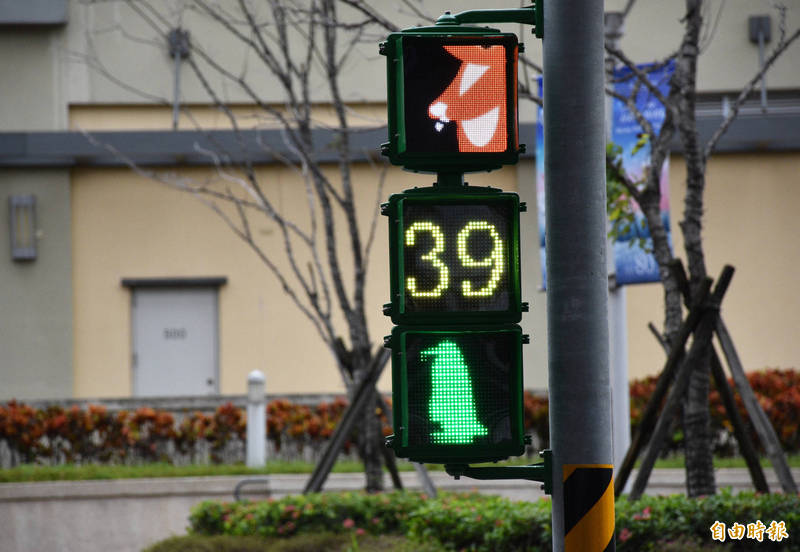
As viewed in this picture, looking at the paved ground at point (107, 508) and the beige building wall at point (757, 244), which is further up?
the beige building wall at point (757, 244)

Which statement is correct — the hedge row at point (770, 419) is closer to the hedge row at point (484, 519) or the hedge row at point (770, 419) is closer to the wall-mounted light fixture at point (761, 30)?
the hedge row at point (484, 519)

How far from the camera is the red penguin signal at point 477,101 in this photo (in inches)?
168

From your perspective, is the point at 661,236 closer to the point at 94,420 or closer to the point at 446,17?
the point at 446,17

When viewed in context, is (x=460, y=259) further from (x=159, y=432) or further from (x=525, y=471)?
(x=159, y=432)

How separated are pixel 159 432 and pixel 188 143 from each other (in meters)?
6.41

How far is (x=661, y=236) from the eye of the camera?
34.3ft

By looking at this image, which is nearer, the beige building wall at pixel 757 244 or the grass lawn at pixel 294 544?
the grass lawn at pixel 294 544

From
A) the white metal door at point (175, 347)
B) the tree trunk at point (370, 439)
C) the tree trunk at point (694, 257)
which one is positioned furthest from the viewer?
the white metal door at point (175, 347)

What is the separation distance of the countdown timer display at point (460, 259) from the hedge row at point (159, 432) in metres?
12.7

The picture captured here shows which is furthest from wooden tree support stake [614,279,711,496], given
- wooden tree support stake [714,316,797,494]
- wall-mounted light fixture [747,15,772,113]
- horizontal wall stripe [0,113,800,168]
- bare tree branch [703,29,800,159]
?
wall-mounted light fixture [747,15,772,113]

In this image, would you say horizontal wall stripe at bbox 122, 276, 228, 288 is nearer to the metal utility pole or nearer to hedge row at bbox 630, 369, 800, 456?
hedge row at bbox 630, 369, 800, 456

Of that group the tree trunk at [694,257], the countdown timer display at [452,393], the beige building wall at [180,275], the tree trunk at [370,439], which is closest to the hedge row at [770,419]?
the tree trunk at [370,439]

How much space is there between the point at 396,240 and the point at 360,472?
11.6m

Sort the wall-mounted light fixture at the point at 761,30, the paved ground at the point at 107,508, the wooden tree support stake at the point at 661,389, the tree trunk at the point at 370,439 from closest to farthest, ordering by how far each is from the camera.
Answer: the wooden tree support stake at the point at 661,389, the tree trunk at the point at 370,439, the paved ground at the point at 107,508, the wall-mounted light fixture at the point at 761,30
